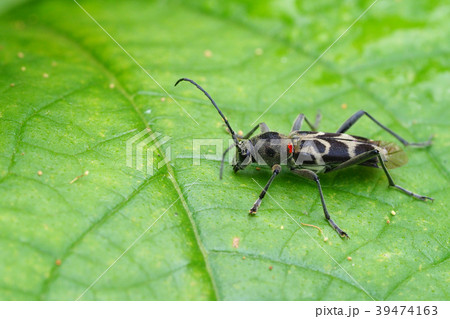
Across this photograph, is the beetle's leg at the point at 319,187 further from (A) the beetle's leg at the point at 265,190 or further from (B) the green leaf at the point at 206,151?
(A) the beetle's leg at the point at 265,190

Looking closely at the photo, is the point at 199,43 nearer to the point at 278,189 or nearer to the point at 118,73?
the point at 118,73

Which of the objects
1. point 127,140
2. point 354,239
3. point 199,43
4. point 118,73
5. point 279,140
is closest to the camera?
point 354,239

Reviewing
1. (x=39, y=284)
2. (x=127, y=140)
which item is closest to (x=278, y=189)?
(x=127, y=140)

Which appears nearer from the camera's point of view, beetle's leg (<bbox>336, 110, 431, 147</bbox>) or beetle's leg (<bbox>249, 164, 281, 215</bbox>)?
beetle's leg (<bbox>249, 164, 281, 215</bbox>)

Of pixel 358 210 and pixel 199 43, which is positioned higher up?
pixel 199 43

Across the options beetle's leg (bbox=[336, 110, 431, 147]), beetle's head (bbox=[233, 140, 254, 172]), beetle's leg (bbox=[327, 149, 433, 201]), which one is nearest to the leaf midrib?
beetle's head (bbox=[233, 140, 254, 172])

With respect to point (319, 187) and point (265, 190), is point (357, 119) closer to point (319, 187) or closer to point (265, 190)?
point (319, 187)

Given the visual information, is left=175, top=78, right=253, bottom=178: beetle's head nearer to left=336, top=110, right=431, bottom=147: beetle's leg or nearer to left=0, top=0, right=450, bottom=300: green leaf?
left=0, top=0, right=450, bottom=300: green leaf
